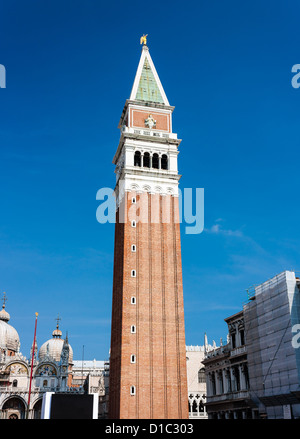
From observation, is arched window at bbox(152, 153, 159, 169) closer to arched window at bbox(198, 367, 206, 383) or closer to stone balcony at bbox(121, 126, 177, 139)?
stone balcony at bbox(121, 126, 177, 139)

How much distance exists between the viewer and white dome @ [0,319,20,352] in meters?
95.9

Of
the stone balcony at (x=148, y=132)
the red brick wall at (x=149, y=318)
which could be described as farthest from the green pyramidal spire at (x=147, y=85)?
the red brick wall at (x=149, y=318)

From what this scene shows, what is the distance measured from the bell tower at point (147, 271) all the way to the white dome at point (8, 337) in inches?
1852

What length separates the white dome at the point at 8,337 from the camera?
95875mm

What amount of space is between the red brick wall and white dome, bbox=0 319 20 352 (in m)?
47.1

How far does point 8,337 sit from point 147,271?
55.2 m

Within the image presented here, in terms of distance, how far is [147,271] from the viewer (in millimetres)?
55250

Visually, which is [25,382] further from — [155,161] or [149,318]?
[155,161]

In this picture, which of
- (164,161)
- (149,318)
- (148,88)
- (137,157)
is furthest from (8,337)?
(148,88)
